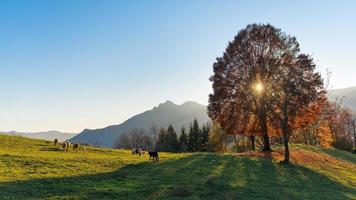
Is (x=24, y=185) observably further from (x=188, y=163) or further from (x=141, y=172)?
(x=188, y=163)

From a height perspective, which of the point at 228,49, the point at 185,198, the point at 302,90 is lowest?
the point at 185,198

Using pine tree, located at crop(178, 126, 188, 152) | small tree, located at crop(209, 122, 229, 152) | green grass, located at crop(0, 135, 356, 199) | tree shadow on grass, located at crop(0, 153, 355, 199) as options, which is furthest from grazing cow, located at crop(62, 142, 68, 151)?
pine tree, located at crop(178, 126, 188, 152)

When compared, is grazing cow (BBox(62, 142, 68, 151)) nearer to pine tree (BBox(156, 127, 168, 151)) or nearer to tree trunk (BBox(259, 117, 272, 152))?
tree trunk (BBox(259, 117, 272, 152))

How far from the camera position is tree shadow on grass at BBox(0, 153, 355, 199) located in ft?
92.2

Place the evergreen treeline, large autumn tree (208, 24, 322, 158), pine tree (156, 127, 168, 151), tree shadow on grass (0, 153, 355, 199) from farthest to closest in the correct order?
pine tree (156, 127, 168, 151) → the evergreen treeline → large autumn tree (208, 24, 322, 158) → tree shadow on grass (0, 153, 355, 199)

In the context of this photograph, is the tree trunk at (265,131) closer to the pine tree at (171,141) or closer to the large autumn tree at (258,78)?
the large autumn tree at (258,78)

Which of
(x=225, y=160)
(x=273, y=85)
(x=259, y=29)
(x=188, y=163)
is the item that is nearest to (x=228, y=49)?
(x=259, y=29)

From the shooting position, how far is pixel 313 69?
62188 mm

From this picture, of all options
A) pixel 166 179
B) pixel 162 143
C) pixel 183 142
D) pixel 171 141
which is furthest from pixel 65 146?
pixel 162 143

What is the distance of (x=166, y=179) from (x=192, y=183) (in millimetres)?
2479

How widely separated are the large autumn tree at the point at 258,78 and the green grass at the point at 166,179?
10.7 meters

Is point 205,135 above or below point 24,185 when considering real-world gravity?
above

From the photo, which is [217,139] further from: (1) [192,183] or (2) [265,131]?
(1) [192,183]

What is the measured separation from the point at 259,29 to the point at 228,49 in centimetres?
584
